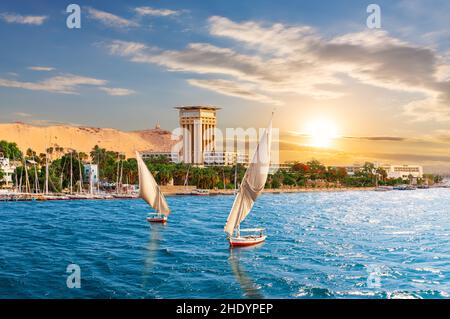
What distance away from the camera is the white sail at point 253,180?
14.6 meters

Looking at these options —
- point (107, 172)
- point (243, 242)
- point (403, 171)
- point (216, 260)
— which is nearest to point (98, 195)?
point (107, 172)

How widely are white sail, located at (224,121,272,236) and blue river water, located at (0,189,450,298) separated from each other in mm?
1428

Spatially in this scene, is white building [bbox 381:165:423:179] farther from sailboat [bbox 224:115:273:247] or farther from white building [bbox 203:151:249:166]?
sailboat [bbox 224:115:273:247]

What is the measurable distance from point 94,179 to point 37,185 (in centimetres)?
969

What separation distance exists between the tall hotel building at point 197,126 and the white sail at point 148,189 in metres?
8.34

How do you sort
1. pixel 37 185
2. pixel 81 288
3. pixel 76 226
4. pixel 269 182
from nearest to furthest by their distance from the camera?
pixel 81 288
pixel 76 226
pixel 37 185
pixel 269 182

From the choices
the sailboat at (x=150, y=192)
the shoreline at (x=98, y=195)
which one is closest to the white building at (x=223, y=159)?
the shoreline at (x=98, y=195)

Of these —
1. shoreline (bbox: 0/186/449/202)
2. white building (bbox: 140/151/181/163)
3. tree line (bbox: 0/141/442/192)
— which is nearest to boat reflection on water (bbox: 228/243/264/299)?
shoreline (bbox: 0/186/449/202)

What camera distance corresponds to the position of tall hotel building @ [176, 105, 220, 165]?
37.6 metres

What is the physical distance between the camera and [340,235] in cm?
2384

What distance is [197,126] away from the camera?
1630 inches
